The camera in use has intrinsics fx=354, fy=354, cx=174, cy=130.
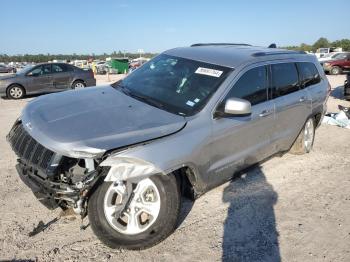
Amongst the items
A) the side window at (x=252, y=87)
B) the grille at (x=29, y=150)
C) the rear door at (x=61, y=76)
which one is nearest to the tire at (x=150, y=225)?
the grille at (x=29, y=150)

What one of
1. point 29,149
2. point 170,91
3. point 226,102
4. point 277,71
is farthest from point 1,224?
point 277,71

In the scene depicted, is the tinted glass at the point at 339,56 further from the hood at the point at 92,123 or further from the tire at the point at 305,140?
the hood at the point at 92,123

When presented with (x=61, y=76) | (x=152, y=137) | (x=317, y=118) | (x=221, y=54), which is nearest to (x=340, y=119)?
(x=317, y=118)

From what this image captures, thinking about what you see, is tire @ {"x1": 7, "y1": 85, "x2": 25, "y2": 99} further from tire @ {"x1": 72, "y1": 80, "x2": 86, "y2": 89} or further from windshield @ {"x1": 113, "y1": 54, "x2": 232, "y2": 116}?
windshield @ {"x1": 113, "y1": 54, "x2": 232, "y2": 116}

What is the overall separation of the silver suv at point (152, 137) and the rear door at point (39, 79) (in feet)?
35.8

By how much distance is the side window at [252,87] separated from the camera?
13.9 feet

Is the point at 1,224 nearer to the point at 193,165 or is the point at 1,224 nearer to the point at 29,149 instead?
the point at 29,149

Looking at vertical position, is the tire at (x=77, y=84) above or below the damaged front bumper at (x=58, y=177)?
below

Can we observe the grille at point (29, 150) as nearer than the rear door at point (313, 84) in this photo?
Yes

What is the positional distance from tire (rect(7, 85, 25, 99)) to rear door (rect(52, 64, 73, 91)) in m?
1.34

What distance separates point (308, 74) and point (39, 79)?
11920 millimetres

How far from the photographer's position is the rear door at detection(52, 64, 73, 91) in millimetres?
15172

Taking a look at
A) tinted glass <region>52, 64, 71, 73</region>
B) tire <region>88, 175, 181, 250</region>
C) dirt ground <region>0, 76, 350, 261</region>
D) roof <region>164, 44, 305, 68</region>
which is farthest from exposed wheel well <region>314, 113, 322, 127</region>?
tinted glass <region>52, 64, 71, 73</region>

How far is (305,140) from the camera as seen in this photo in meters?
6.35
